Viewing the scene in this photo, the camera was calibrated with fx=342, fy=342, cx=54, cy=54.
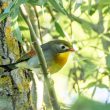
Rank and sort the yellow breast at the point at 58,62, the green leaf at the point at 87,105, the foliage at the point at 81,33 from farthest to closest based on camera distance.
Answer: the yellow breast at the point at 58,62, the foliage at the point at 81,33, the green leaf at the point at 87,105

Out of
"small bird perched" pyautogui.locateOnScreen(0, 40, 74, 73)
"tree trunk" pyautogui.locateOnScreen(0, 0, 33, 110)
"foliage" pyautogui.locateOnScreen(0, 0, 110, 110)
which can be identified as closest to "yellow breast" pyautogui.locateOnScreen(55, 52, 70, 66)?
"small bird perched" pyautogui.locateOnScreen(0, 40, 74, 73)

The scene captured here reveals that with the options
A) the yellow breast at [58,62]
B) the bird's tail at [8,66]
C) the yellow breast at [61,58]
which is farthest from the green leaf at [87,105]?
the yellow breast at [61,58]

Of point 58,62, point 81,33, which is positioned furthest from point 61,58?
point 81,33

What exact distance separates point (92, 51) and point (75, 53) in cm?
82

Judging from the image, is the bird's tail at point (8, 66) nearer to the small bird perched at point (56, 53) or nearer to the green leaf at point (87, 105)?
the small bird perched at point (56, 53)

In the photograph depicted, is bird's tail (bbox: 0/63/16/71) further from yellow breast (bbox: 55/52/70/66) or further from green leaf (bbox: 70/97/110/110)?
green leaf (bbox: 70/97/110/110)

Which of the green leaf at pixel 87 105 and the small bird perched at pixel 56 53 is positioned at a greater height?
the small bird perched at pixel 56 53

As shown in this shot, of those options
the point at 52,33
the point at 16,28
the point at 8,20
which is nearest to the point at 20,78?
the point at 8,20

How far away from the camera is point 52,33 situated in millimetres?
3656

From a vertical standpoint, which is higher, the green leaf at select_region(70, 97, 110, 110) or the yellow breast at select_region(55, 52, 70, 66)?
the yellow breast at select_region(55, 52, 70, 66)

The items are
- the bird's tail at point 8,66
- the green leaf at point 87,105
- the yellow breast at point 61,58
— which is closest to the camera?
the green leaf at point 87,105

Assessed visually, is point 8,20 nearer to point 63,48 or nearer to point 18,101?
point 18,101

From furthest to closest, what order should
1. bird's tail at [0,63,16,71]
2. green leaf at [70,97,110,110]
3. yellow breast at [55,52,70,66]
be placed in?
yellow breast at [55,52,70,66] → bird's tail at [0,63,16,71] → green leaf at [70,97,110,110]

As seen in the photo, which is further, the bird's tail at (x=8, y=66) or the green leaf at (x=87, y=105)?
the bird's tail at (x=8, y=66)
